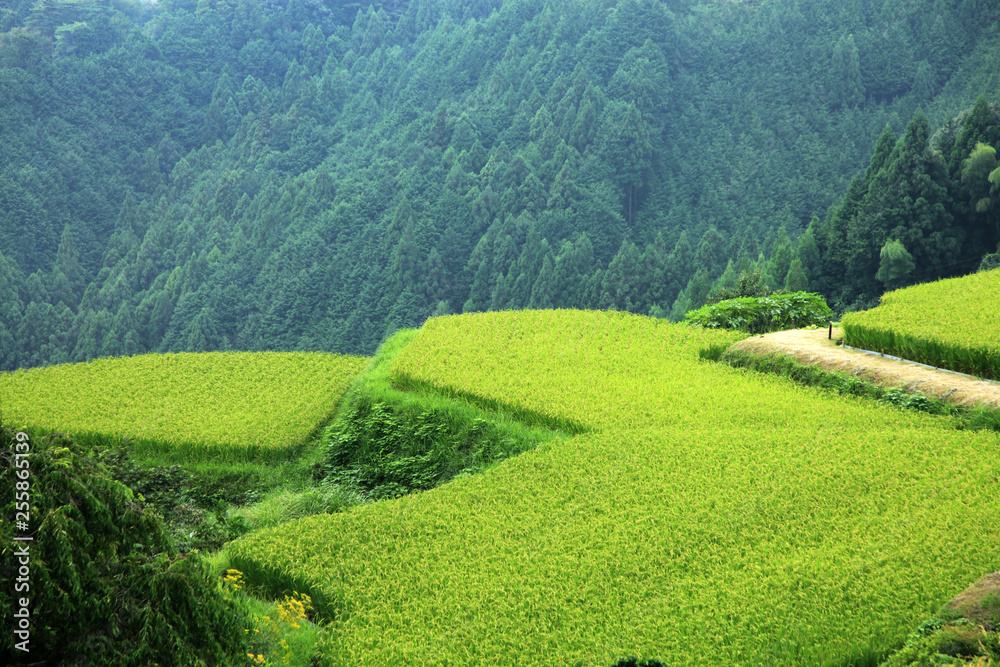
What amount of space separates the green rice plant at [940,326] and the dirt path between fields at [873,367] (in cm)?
19

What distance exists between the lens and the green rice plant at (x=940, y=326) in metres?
Answer: 8.63

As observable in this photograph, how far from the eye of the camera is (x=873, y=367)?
9188 millimetres

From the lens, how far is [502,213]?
64.1m

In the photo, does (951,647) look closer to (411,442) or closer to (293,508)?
(293,508)

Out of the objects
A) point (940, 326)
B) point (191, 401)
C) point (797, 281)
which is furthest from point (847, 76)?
point (191, 401)

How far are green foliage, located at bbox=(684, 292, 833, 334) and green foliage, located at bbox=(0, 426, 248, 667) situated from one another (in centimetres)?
1055

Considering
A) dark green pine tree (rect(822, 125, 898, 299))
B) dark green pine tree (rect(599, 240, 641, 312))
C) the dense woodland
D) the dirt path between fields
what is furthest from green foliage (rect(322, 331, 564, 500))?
dark green pine tree (rect(599, 240, 641, 312))

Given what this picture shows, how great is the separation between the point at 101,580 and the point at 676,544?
12.0 feet

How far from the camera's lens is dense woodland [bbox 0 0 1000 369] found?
58812 mm

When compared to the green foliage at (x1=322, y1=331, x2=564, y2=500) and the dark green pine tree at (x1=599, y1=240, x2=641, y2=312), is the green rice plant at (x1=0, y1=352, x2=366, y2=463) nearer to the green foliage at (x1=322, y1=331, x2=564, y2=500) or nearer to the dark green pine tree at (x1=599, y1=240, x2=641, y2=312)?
the green foliage at (x1=322, y1=331, x2=564, y2=500)

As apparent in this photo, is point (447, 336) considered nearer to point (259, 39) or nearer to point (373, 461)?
point (373, 461)

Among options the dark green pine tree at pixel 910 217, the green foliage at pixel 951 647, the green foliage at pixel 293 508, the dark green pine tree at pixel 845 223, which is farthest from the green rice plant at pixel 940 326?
the dark green pine tree at pixel 845 223

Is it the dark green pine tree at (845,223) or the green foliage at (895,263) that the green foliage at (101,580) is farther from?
the dark green pine tree at (845,223)

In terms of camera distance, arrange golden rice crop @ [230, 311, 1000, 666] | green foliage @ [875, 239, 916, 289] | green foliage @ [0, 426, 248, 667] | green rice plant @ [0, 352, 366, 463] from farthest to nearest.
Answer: green foliage @ [875, 239, 916, 289], green rice plant @ [0, 352, 366, 463], golden rice crop @ [230, 311, 1000, 666], green foliage @ [0, 426, 248, 667]
